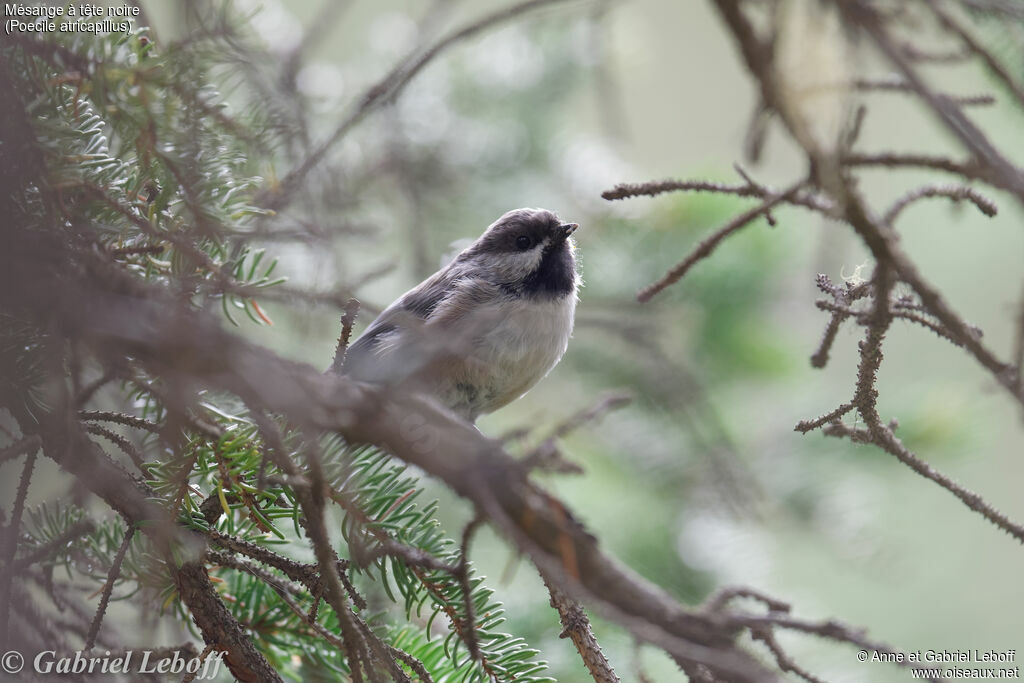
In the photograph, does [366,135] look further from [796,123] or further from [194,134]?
[796,123]

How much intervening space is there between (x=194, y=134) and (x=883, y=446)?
3.31 feet

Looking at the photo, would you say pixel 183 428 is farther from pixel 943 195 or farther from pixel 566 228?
pixel 566 228

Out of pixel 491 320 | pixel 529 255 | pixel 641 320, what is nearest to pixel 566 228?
pixel 529 255

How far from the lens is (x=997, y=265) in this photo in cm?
452

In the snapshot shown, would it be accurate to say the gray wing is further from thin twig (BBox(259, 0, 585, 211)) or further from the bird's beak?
thin twig (BBox(259, 0, 585, 211))

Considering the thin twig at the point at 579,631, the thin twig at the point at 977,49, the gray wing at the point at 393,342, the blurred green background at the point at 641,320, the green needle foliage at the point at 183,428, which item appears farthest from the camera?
the blurred green background at the point at 641,320

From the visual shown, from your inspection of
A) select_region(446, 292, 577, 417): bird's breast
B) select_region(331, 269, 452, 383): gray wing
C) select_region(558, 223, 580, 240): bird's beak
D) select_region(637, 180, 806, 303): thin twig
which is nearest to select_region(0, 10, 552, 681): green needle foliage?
select_region(637, 180, 806, 303): thin twig

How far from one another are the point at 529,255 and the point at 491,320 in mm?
340

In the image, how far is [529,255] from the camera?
2350 millimetres

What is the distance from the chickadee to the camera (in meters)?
2.01

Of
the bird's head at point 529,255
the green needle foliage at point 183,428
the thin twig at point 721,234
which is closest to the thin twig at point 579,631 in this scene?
the green needle foliage at point 183,428

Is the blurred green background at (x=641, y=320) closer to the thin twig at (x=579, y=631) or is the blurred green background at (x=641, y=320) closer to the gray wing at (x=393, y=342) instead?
the gray wing at (x=393, y=342)

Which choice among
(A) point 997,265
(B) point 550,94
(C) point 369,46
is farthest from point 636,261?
(A) point 997,265

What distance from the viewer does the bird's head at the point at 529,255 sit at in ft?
7.43
